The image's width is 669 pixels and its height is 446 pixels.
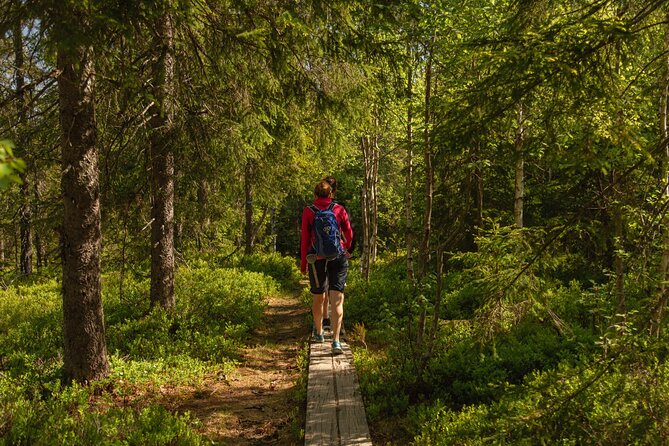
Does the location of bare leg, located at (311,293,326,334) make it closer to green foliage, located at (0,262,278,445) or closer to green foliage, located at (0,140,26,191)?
green foliage, located at (0,262,278,445)

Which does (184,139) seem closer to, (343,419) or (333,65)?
(333,65)

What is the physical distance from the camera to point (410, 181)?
26.4 ft

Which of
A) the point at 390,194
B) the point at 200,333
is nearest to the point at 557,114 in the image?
the point at 200,333

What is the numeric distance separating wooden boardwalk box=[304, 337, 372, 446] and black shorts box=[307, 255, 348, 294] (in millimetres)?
1053

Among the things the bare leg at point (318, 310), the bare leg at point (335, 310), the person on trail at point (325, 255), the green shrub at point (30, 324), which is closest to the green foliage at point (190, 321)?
the green shrub at point (30, 324)

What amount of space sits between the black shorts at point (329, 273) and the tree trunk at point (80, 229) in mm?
3196

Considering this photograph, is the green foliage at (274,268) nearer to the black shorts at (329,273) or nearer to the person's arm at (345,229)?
the black shorts at (329,273)

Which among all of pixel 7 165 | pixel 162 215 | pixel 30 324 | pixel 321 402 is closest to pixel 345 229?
pixel 321 402

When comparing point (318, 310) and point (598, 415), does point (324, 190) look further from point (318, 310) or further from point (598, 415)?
point (598, 415)

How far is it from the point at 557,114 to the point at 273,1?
13.3ft

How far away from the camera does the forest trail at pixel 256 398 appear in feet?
17.7

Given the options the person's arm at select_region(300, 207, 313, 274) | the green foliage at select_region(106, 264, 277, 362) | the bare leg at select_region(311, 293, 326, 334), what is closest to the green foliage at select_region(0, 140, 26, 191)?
the person's arm at select_region(300, 207, 313, 274)

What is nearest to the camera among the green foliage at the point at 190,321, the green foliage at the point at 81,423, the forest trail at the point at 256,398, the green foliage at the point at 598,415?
the green foliage at the point at 598,415

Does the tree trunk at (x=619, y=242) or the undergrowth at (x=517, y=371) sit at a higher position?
the tree trunk at (x=619, y=242)
